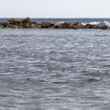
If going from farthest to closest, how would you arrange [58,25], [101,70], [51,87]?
[58,25] → [101,70] → [51,87]

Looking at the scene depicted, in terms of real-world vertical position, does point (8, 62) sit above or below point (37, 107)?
below

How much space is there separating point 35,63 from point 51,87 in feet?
32.3

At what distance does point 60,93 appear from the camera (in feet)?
63.5

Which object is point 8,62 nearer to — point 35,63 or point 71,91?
point 35,63

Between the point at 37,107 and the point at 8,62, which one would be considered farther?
the point at 8,62

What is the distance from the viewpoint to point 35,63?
100 feet

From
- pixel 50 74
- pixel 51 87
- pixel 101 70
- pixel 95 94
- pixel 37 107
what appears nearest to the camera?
pixel 37 107

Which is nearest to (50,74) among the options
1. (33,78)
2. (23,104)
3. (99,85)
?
(33,78)

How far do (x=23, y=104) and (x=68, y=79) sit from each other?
19.4 feet

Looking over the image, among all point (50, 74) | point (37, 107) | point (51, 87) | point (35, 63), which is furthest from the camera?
point (35, 63)

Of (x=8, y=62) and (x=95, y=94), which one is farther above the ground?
(x=95, y=94)

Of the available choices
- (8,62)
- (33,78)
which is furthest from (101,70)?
(8,62)

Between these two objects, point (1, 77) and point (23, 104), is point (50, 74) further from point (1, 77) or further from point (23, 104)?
point (23, 104)

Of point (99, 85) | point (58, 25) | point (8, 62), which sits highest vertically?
point (99, 85)
